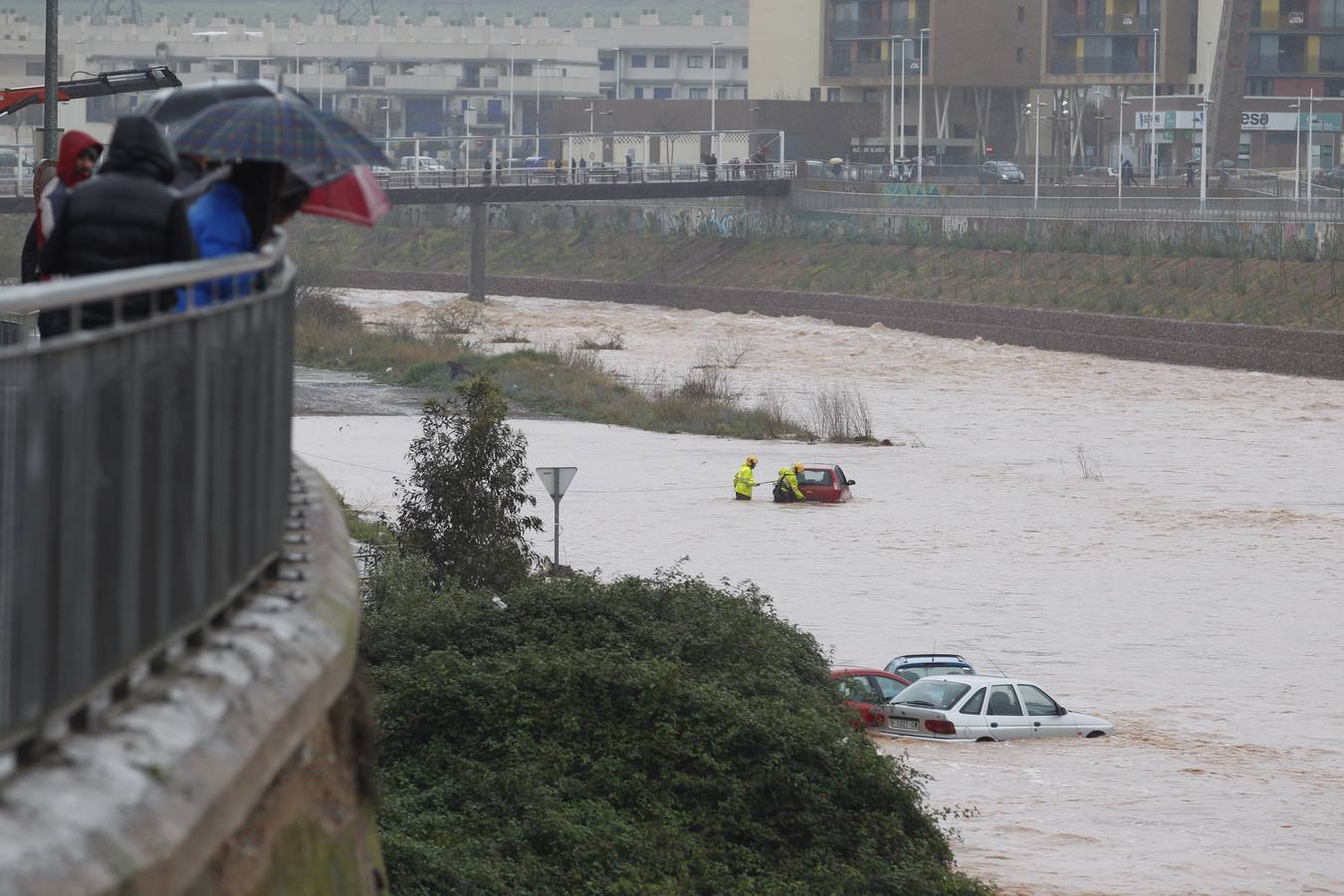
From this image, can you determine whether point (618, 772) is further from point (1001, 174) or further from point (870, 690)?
point (1001, 174)

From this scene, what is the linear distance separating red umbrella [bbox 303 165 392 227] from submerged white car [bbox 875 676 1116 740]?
14.5 m

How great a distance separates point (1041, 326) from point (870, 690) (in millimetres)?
49927

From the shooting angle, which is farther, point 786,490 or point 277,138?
point 786,490

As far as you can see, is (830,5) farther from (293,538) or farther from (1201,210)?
(293,538)

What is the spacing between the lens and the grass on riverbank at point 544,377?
54.5 m

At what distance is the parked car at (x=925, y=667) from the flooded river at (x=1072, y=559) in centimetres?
152

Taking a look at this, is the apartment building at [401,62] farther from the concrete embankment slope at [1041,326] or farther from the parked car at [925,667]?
the parked car at [925,667]

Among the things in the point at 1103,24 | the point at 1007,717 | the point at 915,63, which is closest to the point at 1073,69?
the point at 1103,24

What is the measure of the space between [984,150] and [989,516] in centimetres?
7937

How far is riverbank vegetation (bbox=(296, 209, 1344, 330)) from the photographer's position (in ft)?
216

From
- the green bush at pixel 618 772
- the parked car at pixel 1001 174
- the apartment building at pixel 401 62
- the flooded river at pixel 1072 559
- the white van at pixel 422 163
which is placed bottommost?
the flooded river at pixel 1072 559

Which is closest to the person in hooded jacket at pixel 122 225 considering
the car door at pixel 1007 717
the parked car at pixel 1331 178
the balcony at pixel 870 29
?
the car door at pixel 1007 717

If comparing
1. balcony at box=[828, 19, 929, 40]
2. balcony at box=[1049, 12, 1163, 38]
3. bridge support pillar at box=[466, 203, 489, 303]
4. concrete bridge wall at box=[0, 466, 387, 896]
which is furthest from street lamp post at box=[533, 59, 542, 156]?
concrete bridge wall at box=[0, 466, 387, 896]

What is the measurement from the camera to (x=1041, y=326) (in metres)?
69.5
